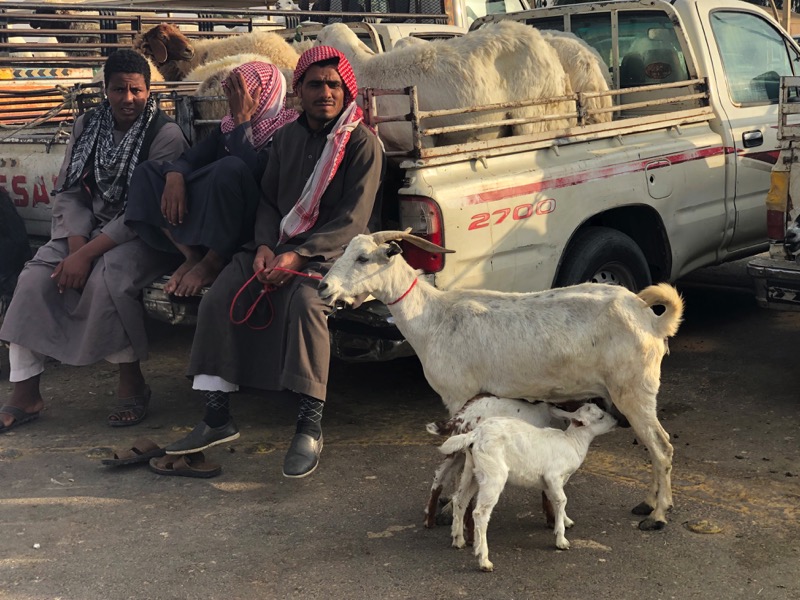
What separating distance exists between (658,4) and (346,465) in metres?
3.35

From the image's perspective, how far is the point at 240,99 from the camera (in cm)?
507

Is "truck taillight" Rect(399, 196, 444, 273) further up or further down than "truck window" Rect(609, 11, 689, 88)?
further down

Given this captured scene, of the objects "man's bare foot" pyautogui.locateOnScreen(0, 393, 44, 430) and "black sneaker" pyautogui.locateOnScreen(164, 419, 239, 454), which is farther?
"man's bare foot" pyautogui.locateOnScreen(0, 393, 44, 430)

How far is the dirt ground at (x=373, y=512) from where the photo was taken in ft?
11.0

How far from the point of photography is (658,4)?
5.87m

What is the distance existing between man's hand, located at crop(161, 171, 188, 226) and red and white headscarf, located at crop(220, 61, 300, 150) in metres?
0.48

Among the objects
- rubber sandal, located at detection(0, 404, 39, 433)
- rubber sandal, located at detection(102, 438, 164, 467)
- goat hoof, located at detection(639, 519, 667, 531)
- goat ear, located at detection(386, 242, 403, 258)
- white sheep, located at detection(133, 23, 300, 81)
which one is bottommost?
goat hoof, located at detection(639, 519, 667, 531)

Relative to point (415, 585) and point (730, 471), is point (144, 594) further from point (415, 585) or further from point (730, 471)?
point (730, 471)

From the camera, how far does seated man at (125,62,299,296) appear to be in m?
4.77

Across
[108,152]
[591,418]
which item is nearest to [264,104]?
[108,152]

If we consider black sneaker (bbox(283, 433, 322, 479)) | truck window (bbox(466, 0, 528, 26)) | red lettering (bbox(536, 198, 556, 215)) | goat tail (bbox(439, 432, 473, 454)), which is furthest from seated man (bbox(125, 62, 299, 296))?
truck window (bbox(466, 0, 528, 26))

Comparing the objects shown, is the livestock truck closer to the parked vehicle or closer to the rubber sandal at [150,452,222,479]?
the parked vehicle

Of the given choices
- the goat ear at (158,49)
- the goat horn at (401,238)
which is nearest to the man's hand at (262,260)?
the goat horn at (401,238)

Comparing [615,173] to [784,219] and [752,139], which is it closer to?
[784,219]
